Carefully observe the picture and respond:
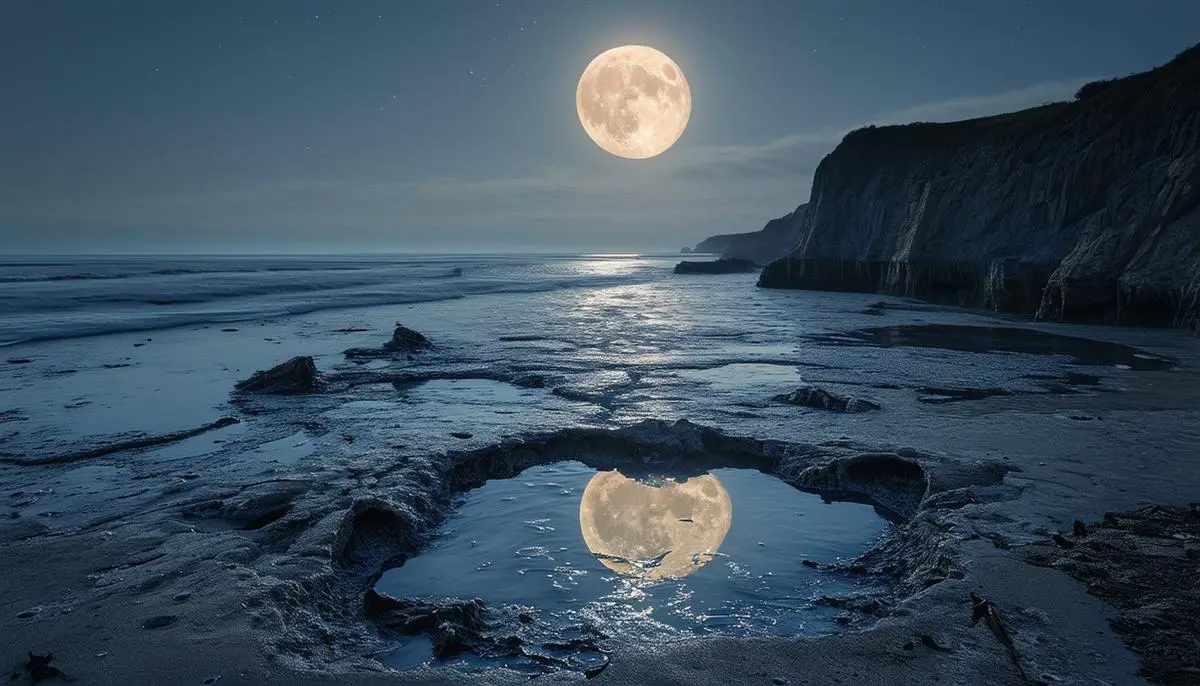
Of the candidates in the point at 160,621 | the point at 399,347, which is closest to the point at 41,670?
the point at 160,621

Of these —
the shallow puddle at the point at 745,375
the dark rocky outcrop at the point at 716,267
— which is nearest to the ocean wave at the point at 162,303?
the shallow puddle at the point at 745,375

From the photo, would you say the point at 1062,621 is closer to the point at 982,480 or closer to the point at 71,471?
the point at 982,480

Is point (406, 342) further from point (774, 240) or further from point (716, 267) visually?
point (774, 240)

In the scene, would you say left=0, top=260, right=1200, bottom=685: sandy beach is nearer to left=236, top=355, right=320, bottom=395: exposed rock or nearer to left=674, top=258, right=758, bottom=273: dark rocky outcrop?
left=236, top=355, right=320, bottom=395: exposed rock

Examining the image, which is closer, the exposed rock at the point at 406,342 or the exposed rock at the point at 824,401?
the exposed rock at the point at 824,401

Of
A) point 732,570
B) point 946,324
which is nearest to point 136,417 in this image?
point 732,570

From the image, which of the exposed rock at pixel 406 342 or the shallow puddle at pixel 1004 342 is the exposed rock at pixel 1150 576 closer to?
the shallow puddle at pixel 1004 342
